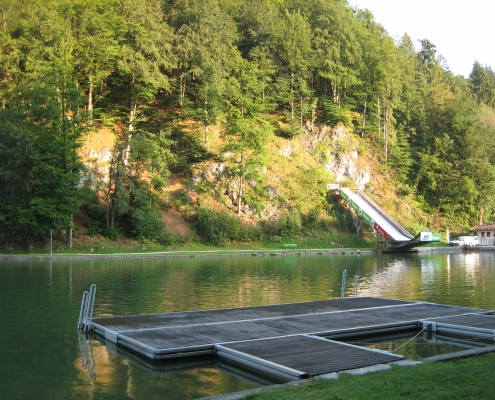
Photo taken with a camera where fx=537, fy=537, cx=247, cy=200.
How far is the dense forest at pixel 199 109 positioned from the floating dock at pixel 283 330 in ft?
99.9

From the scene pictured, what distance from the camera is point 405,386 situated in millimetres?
8242

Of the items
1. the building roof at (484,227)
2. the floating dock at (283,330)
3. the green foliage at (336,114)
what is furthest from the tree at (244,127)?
the floating dock at (283,330)

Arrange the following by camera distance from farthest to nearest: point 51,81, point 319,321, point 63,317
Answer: point 51,81
point 63,317
point 319,321

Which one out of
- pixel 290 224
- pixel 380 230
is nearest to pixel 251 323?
pixel 290 224

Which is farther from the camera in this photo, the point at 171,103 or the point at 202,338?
the point at 171,103

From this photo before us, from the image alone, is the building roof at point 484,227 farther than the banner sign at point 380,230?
Yes

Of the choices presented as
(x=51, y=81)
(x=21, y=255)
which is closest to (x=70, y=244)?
(x=21, y=255)

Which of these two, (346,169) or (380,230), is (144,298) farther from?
(346,169)

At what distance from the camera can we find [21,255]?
132ft

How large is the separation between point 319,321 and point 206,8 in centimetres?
5401

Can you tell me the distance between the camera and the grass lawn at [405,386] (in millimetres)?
7695

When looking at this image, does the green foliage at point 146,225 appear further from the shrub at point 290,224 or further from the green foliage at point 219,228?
the shrub at point 290,224

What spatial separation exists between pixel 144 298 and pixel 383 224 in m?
40.1

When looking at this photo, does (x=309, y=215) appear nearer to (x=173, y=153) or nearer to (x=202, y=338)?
(x=173, y=153)
